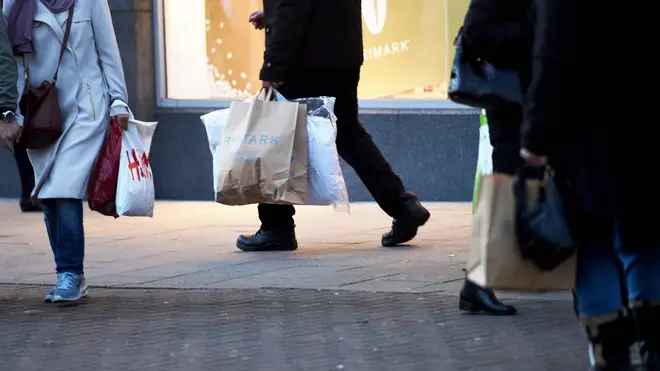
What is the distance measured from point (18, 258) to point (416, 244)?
93.2 inches

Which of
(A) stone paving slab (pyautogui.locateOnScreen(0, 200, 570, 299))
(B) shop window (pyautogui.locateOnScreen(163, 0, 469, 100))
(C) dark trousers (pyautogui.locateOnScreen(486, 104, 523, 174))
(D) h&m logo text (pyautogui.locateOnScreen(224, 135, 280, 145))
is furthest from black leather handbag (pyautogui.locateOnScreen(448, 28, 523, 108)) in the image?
(B) shop window (pyautogui.locateOnScreen(163, 0, 469, 100))

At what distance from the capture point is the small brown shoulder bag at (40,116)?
20.3ft

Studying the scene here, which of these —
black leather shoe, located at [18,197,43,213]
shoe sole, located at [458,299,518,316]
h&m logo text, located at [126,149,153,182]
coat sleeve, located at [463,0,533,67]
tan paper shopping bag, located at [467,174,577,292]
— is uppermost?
coat sleeve, located at [463,0,533,67]

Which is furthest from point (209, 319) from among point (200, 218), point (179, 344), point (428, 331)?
point (200, 218)

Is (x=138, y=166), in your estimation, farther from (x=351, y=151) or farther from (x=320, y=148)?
(x=351, y=151)

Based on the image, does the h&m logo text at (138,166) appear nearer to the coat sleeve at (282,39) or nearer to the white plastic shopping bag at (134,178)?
the white plastic shopping bag at (134,178)

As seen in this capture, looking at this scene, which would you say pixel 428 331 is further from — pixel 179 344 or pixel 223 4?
pixel 223 4

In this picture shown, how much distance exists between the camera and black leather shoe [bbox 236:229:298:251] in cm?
792

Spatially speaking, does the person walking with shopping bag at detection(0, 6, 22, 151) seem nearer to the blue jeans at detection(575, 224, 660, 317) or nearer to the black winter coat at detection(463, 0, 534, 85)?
the black winter coat at detection(463, 0, 534, 85)

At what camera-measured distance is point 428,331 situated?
5484mm

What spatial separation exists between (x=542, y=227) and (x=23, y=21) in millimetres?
3239

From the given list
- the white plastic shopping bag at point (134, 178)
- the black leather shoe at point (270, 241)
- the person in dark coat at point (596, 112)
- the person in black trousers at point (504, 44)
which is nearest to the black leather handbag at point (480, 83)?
the person in black trousers at point (504, 44)

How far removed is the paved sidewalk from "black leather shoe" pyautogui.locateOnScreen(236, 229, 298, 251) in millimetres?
111

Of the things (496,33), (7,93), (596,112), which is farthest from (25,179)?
(596,112)
